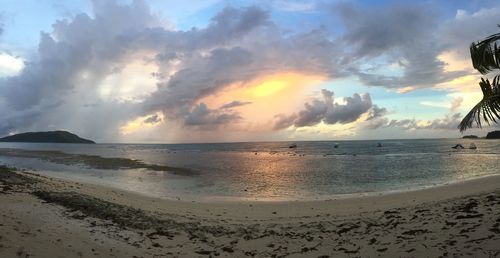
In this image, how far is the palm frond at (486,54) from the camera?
7.29 meters

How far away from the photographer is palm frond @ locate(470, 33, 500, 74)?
23.9 feet

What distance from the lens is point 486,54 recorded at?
7.38 meters

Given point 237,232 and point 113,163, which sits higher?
point 113,163

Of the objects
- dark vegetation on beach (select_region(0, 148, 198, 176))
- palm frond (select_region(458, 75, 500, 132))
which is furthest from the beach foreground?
dark vegetation on beach (select_region(0, 148, 198, 176))

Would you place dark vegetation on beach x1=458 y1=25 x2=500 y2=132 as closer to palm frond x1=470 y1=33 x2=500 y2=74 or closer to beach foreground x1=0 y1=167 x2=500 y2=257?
palm frond x1=470 y1=33 x2=500 y2=74

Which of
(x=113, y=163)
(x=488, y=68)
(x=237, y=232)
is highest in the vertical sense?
(x=488, y=68)

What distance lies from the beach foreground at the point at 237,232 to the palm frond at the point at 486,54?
3.85 meters

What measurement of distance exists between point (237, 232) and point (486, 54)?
28.6 ft

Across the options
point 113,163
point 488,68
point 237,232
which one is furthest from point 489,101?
point 113,163

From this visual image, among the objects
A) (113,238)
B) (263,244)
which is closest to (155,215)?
(113,238)

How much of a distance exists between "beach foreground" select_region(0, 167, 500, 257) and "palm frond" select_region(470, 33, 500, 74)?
12.6 feet

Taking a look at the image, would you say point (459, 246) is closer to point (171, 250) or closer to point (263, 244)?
point (263, 244)

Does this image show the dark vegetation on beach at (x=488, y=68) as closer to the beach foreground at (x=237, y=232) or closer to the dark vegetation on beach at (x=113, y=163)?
the beach foreground at (x=237, y=232)

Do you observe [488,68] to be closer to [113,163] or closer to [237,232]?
[237,232]
